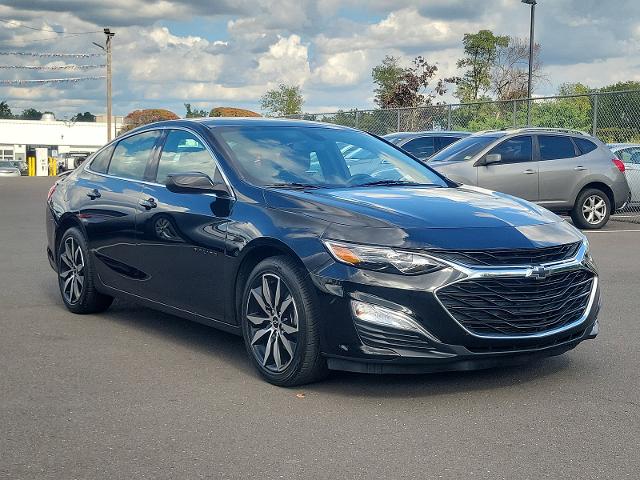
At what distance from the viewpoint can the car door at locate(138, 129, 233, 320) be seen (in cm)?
616

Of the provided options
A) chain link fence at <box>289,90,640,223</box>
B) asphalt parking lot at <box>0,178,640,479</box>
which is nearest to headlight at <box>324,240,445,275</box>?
asphalt parking lot at <box>0,178,640,479</box>

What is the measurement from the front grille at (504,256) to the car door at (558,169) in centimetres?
1138

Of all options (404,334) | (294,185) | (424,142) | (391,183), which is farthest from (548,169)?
(404,334)

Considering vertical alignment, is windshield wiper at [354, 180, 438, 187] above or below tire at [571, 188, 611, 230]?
above

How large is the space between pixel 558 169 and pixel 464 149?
164cm

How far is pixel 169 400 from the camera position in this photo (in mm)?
5371

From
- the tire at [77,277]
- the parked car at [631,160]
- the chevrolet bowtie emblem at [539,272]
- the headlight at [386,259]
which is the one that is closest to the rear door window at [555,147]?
the parked car at [631,160]

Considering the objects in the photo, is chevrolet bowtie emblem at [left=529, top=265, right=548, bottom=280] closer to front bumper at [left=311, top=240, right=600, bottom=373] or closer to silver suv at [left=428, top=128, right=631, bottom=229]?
front bumper at [left=311, top=240, right=600, bottom=373]

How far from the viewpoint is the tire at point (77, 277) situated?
25.7ft

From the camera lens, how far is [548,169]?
16547 millimetres

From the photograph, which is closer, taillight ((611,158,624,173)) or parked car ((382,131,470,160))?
taillight ((611,158,624,173))

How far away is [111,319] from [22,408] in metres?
2.70

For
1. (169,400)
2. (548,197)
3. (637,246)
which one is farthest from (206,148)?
(548,197)

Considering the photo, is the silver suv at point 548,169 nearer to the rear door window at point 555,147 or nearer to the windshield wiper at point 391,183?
the rear door window at point 555,147
